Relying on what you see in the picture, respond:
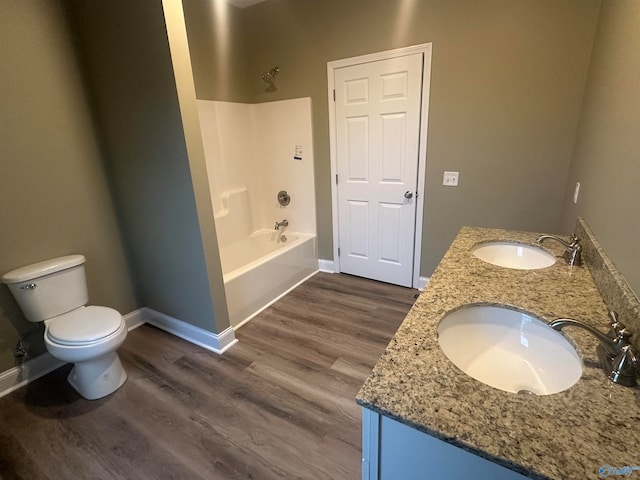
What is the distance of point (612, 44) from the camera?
1.44 meters

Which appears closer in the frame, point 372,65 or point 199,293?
point 199,293

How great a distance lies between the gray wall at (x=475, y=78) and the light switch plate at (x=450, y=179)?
0.14 ft

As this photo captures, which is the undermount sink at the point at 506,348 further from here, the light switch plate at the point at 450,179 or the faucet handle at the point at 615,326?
the light switch plate at the point at 450,179

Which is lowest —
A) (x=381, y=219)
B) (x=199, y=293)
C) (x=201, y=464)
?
(x=201, y=464)

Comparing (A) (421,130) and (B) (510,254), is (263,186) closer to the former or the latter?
(A) (421,130)

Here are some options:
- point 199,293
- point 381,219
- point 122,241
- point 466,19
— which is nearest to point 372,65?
point 466,19

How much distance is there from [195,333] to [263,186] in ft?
6.18

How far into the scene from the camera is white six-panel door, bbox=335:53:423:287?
8.59 ft

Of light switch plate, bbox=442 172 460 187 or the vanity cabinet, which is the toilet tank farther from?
light switch plate, bbox=442 172 460 187

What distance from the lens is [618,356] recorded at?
69 cm

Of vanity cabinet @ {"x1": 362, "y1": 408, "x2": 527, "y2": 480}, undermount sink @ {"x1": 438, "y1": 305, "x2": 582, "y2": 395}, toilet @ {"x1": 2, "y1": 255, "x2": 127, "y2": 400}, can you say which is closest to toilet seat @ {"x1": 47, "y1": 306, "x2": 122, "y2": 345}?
toilet @ {"x1": 2, "y1": 255, "x2": 127, "y2": 400}

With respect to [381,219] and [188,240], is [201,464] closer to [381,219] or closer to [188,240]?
[188,240]

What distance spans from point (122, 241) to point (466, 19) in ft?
10.3

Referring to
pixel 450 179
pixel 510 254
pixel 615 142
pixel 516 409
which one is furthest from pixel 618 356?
pixel 450 179
